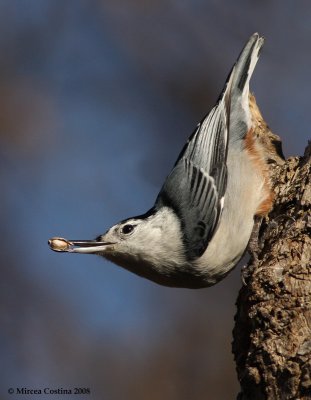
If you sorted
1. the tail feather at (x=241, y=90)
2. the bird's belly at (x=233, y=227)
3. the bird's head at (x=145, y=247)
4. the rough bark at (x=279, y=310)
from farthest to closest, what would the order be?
1. the tail feather at (x=241, y=90)
2. the bird's head at (x=145, y=247)
3. the bird's belly at (x=233, y=227)
4. the rough bark at (x=279, y=310)

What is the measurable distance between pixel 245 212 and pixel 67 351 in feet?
6.47

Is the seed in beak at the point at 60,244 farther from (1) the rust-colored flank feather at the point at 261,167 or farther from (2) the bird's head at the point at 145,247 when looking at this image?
(1) the rust-colored flank feather at the point at 261,167

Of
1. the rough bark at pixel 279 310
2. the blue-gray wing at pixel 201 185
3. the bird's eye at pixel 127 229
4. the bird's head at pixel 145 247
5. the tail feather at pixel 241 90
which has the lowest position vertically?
the rough bark at pixel 279 310

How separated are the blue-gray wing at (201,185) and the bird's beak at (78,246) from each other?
37cm

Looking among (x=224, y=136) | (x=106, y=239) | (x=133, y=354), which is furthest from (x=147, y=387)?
(x=224, y=136)

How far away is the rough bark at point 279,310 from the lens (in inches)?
107

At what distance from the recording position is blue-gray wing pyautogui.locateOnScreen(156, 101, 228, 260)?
3.71m

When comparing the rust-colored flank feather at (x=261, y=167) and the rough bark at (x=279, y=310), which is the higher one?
the rust-colored flank feather at (x=261, y=167)

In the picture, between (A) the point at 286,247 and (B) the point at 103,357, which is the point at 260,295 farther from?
(B) the point at 103,357

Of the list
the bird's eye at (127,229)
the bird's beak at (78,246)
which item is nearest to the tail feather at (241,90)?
the bird's eye at (127,229)

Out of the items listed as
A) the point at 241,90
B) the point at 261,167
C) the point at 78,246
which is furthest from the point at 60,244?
the point at 241,90

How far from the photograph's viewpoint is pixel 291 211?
338cm

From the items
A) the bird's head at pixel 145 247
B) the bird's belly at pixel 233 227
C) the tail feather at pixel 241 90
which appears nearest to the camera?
the bird's belly at pixel 233 227

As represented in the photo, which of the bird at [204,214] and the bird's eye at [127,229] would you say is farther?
the bird's eye at [127,229]
